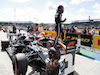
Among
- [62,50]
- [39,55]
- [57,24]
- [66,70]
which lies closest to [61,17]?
[57,24]

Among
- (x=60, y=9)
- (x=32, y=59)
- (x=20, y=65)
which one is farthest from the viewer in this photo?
(x=60, y=9)

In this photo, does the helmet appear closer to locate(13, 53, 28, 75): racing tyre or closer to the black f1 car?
the black f1 car

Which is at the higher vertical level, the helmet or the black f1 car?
the helmet

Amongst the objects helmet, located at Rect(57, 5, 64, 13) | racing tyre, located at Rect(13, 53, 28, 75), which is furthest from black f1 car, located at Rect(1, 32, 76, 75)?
helmet, located at Rect(57, 5, 64, 13)

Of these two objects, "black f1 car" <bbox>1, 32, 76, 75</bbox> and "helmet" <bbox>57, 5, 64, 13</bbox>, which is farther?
"helmet" <bbox>57, 5, 64, 13</bbox>

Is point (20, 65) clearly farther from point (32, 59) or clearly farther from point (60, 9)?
point (60, 9)

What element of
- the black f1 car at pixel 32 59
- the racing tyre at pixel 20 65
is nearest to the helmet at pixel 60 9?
the black f1 car at pixel 32 59

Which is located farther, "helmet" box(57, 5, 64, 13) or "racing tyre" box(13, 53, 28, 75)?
"helmet" box(57, 5, 64, 13)

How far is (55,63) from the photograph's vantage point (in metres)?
1.34

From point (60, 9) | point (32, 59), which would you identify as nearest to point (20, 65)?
point (32, 59)

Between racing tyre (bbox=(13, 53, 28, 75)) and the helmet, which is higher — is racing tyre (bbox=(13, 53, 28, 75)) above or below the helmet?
below

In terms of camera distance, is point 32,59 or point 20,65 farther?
point 32,59

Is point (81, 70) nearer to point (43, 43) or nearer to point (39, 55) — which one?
point (39, 55)

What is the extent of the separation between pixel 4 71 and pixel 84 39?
18.3ft
